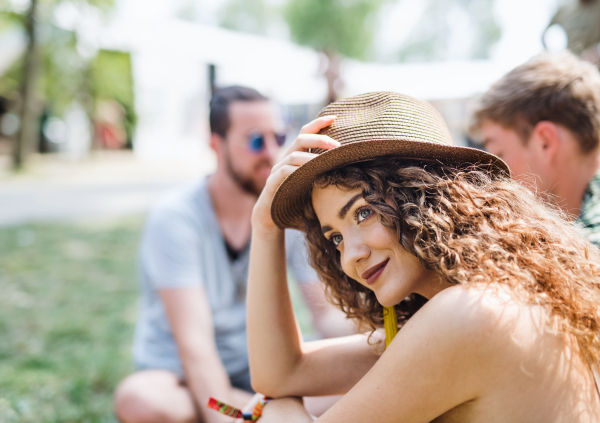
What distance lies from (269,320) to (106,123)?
953 inches

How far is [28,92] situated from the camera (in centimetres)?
1620

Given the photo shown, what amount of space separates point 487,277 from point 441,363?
0.84 feet

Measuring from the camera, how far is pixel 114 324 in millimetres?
4523

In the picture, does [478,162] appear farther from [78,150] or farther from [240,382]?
[78,150]

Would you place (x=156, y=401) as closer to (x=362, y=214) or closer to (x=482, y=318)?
(x=362, y=214)

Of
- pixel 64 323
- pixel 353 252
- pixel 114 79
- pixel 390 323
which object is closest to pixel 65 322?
pixel 64 323

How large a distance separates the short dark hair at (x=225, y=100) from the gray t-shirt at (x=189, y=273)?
0.59 m

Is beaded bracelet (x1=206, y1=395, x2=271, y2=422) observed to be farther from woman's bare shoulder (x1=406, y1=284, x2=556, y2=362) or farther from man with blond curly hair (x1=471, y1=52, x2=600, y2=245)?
man with blond curly hair (x1=471, y1=52, x2=600, y2=245)

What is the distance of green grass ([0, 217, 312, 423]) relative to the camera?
3.13 m

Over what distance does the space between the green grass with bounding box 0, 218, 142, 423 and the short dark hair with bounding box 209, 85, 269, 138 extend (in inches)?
75.9

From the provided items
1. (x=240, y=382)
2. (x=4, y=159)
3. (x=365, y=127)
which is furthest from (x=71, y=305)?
(x=4, y=159)

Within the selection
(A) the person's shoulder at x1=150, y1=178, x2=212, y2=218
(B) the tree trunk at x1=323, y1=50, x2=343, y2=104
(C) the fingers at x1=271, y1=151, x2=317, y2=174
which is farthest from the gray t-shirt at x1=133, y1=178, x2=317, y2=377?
(B) the tree trunk at x1=323, y1=50, x2=343, y2=104

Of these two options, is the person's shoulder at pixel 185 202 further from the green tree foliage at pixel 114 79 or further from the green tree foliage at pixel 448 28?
the green tree foliage at pixel 448 28

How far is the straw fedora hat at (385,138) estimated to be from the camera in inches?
56.2
